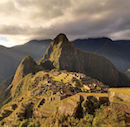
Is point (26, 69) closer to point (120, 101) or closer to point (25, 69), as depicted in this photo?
point (25, 69)

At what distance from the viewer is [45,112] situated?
38125 millimetres

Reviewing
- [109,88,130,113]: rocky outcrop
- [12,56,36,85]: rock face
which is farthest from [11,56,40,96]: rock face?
[109,88,130,113]: rocky outcrop

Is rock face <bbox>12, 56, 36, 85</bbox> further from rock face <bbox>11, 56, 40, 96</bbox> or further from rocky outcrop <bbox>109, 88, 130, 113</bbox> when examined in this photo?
rocky outcrop <bbox>109, 88, 130, 113</bbox>

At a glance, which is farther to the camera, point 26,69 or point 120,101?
point 26,69

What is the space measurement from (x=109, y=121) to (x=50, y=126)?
1617 centimetres

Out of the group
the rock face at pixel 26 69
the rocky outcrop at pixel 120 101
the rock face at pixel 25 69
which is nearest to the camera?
the rocky outcrop at pixel 120 101

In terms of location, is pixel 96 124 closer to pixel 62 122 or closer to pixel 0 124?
pixel 62 122

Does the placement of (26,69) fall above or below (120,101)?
below

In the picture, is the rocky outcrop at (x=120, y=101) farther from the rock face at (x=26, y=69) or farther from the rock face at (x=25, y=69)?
the rock face at (x=25, y=69)

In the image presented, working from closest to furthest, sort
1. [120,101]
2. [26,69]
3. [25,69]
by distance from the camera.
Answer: [120,101]
[25,69]
[26,69]

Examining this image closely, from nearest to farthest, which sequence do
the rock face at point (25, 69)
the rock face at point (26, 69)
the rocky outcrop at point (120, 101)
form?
1. the rocky outcrop at point (120, 101)
2. the rock face at point (26, 69)
3. the rock face at point (25, 69)

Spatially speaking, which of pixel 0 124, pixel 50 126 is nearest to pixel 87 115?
pixel 50 126

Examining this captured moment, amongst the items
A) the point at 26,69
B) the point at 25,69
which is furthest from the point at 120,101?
the point at 25,69

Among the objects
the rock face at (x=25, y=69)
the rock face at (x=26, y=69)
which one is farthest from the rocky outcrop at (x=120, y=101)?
the rock face at (x=25, y=69)
